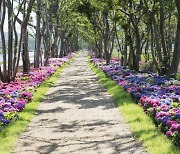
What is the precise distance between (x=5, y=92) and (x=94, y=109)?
455 centimetres

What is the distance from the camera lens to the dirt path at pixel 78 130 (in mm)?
8766

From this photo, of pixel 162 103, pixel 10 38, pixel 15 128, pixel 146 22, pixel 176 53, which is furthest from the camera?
pixel 146 22

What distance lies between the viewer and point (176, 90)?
579 inches

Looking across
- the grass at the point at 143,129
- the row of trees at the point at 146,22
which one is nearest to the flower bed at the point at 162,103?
the grass at the point at 143,129

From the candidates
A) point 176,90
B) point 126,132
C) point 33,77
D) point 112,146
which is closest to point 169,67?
point 176,90

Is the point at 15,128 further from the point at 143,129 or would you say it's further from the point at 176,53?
the point at 176,53

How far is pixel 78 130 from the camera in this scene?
417 inches

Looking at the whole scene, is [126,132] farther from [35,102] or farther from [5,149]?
[35,102]

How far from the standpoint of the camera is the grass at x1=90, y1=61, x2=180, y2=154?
8141mm

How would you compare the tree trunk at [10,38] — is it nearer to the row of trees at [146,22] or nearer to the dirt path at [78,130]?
the dirt path at [78,130]

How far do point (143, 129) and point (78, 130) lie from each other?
1.93m

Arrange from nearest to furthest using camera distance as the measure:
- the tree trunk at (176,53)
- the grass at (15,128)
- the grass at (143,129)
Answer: the grass at (143,129), the grass at (15,128), the tree trunk at (176,53)

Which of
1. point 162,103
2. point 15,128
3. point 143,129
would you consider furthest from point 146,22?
point 15,128

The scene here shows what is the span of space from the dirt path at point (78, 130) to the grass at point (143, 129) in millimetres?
217
